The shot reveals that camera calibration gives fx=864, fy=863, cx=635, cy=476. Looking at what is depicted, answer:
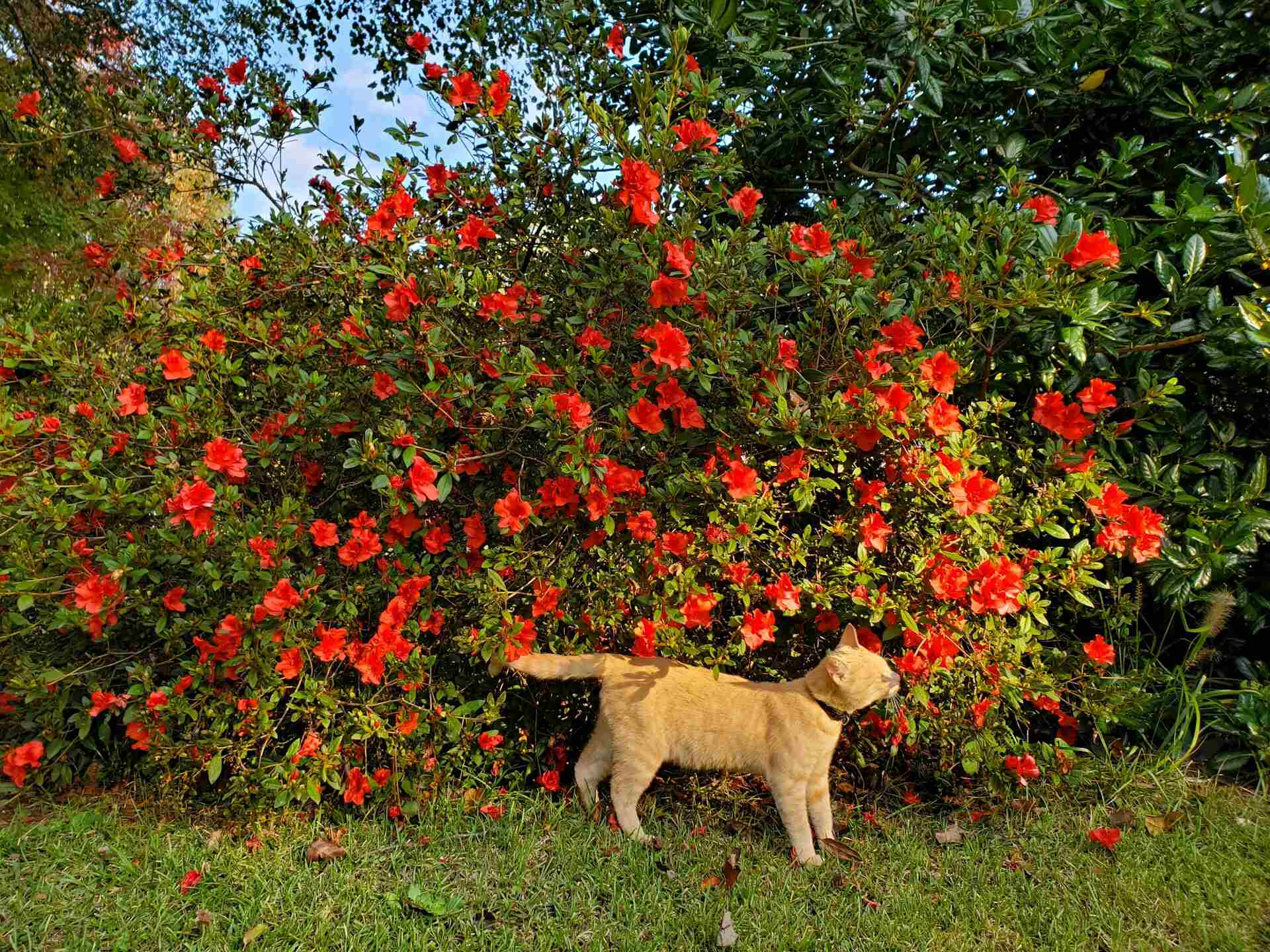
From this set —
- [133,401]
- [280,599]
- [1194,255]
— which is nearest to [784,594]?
[280,599]

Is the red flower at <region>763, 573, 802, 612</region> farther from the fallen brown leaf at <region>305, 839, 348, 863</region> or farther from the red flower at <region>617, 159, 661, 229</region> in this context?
the fallen brown leaf at <region>305, 839, 348, 863</region>

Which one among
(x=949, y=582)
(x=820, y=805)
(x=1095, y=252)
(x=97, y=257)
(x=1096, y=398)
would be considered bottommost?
(x=820, y=805)

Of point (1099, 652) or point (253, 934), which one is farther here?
point (1099, 652)

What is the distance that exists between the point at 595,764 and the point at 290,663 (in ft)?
3.69

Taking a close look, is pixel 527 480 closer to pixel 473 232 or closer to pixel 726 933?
pixel 473 232

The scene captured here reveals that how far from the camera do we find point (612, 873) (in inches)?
109

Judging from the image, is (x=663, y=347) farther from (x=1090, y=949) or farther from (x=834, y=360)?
(x=1090, y=949)

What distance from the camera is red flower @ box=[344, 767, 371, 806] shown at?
2973mm

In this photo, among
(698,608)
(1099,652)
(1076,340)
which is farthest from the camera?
(1099,652)

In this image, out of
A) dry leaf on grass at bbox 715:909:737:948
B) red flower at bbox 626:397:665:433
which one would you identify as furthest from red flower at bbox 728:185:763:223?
dry leaf on grass at bbox 715:909:737:948

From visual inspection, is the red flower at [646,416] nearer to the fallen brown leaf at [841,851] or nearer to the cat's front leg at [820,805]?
the cat's front leg at [820,805]

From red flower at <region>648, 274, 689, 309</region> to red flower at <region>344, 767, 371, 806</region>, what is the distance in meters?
1.89

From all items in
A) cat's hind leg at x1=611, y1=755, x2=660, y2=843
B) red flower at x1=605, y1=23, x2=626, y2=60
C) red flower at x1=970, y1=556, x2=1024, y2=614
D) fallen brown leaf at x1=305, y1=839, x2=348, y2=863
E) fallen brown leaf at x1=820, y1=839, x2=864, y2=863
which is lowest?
fallen brown leaf at x1=820, y1=839, x2=864, y2=863

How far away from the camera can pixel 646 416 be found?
293cm
